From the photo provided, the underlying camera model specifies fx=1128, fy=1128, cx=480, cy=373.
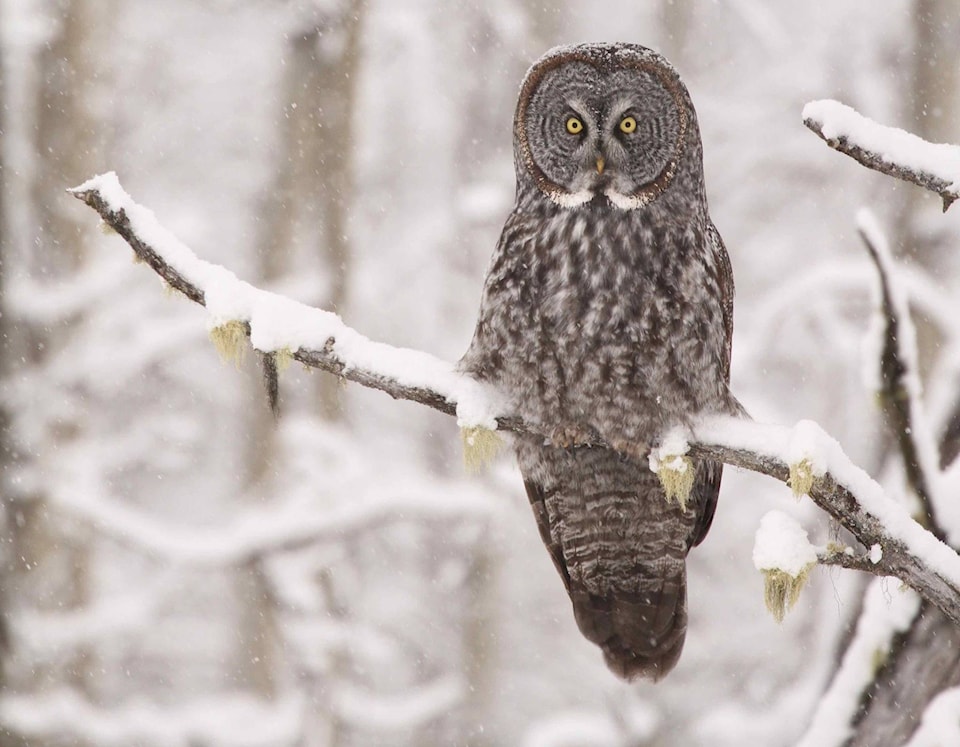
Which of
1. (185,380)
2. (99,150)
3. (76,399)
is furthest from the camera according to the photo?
(185,380)

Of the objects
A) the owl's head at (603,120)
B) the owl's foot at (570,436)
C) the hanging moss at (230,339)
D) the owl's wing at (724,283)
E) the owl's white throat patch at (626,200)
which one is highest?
the owl's head at (603,120)

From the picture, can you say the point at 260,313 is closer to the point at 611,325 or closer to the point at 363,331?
the point at 611,325

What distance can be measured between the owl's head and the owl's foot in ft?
2.26

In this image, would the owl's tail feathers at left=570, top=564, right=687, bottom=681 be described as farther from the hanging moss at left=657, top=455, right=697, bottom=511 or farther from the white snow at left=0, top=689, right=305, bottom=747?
the white snow at left=0, top=689, right=305, bottom=747

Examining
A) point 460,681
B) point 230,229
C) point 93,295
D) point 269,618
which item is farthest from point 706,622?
point 93,295

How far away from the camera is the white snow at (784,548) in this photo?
2.30 m

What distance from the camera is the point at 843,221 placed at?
10430 millimetres

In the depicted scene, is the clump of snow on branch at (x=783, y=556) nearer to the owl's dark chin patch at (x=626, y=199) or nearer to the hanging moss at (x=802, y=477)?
the hanging moss at (x=802, y=477)

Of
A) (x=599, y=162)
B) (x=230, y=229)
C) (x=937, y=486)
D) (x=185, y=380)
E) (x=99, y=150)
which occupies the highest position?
(x=230, y=229)

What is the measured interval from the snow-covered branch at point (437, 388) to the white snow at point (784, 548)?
0.28 feet

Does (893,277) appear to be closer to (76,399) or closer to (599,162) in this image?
(599,162)

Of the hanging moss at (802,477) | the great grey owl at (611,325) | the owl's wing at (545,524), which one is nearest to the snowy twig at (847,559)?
the hanging moss at (802,477)

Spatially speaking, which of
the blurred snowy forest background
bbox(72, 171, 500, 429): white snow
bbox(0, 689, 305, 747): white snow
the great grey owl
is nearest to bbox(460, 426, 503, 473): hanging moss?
bbox(72, 171, 500, 429): white snow

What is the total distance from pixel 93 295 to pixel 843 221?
6.75 metres
